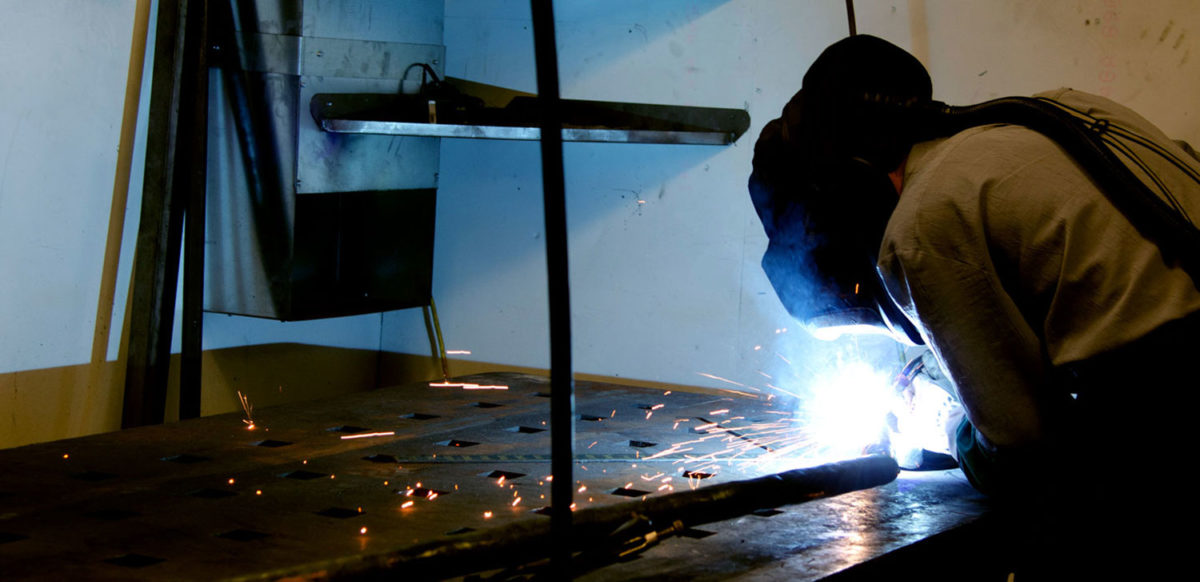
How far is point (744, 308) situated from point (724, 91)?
1.96 ft

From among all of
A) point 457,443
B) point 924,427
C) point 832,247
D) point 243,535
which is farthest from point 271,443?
point 924,427

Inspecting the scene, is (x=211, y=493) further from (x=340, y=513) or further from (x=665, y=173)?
(x=665, y=173)

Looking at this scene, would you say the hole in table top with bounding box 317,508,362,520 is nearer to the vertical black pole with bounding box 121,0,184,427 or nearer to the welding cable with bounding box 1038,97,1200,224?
the welding cable with bounding box 1038,97,1200,224

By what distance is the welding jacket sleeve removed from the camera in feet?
4.17

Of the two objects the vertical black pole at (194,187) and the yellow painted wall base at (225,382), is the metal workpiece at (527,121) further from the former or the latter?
the yellow painted wall base at (225,382)

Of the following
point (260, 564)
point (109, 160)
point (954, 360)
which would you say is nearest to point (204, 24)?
point (109, 160)

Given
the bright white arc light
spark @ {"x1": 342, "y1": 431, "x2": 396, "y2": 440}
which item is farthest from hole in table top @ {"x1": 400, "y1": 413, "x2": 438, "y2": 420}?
the bright white arc light

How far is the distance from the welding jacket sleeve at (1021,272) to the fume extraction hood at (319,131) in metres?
1.50

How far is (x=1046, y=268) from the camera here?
1312 mm

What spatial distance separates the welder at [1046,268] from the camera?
127cm

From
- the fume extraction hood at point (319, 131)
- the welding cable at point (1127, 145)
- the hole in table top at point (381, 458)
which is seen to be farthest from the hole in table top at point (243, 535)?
the fume extraction hood at point (319, 131)

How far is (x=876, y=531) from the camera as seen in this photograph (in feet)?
4.42

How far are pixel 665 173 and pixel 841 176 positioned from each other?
59.7 inches

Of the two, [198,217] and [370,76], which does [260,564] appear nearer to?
[198,217]
